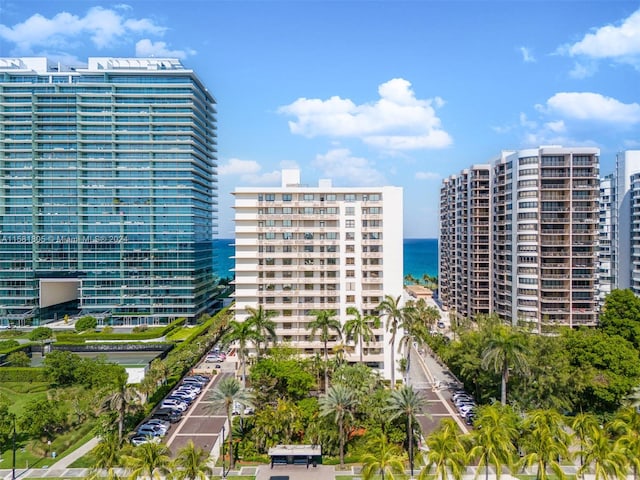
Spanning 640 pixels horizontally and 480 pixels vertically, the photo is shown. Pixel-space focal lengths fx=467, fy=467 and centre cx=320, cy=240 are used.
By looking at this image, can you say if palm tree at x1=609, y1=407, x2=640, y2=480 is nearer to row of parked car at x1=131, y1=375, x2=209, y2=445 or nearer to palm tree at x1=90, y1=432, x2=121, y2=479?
palm tree at x1=90, y1=432, x2=121, y2=479

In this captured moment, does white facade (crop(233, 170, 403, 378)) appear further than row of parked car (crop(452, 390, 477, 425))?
Yes

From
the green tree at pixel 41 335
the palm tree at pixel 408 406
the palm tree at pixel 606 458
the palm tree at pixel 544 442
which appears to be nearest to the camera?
the palm tree at pixel 606 458

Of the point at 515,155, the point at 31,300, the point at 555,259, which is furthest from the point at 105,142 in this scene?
the point at 555,259

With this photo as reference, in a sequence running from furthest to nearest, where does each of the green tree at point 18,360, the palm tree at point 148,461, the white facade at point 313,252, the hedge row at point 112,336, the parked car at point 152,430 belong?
the hedge row at point 112,336
the green tree at point 18,360
the white facade at point 313,252
the parked car at point 152,430
the palm tree at point 148,461

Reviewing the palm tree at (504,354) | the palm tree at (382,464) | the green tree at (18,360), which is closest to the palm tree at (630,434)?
the palm tree at (504,354)

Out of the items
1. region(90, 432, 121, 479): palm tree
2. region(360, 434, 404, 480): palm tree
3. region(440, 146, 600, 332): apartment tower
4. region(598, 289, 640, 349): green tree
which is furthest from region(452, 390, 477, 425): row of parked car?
region(90, 432, 121, 479): palm tree

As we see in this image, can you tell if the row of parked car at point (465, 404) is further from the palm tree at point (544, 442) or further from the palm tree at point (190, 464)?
the palm tree at point (190, 464)

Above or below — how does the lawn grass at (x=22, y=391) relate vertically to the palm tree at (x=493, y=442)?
below

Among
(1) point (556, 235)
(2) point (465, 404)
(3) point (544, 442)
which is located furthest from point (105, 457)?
(1) point (556, 235)
